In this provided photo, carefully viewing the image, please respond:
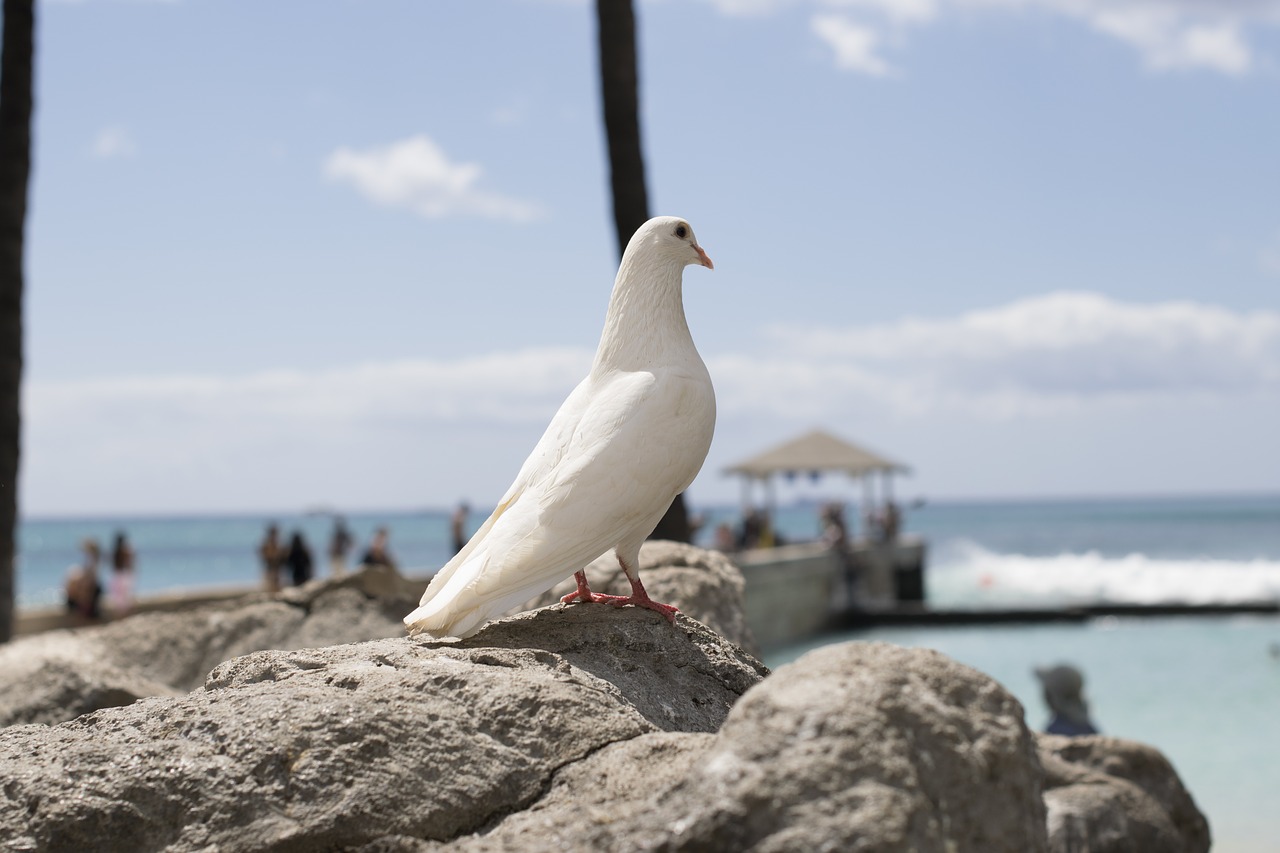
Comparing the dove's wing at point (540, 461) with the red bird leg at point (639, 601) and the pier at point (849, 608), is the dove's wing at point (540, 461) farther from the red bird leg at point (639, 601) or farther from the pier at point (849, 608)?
the pier at point (849, 608)

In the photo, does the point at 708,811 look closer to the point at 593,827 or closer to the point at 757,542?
the point at 593,827

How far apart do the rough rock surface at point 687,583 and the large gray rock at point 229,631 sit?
50.5 inches

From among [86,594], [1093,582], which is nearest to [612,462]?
[86,594]

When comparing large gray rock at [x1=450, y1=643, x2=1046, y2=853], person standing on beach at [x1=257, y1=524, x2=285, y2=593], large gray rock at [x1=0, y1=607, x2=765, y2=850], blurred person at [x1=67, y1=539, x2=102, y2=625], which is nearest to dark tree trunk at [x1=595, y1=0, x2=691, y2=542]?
large gray rock at [x1=0, y1=607, x2=765, y2=850]

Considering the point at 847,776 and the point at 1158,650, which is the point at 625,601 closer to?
the point at 847,776

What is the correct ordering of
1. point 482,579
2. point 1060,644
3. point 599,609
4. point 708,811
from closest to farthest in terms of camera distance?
point 708,811 < point 482,579 < point 599,609 < point 1060,644

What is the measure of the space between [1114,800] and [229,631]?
15.4 ft

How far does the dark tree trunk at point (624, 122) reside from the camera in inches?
326

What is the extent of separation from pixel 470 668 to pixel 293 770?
532 millimetres

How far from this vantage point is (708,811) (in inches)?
80.9

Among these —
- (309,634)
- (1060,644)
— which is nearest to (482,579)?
(309,634)

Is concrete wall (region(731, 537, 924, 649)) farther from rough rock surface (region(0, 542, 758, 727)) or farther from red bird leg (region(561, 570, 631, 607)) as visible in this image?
red bird leg (region(561, 570, 631, 607))

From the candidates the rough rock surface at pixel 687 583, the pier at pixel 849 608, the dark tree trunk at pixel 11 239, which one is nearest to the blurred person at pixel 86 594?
the dark tree trunk at pixel 11 239

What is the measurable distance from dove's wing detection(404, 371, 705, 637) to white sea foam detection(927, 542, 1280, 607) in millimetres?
27748
